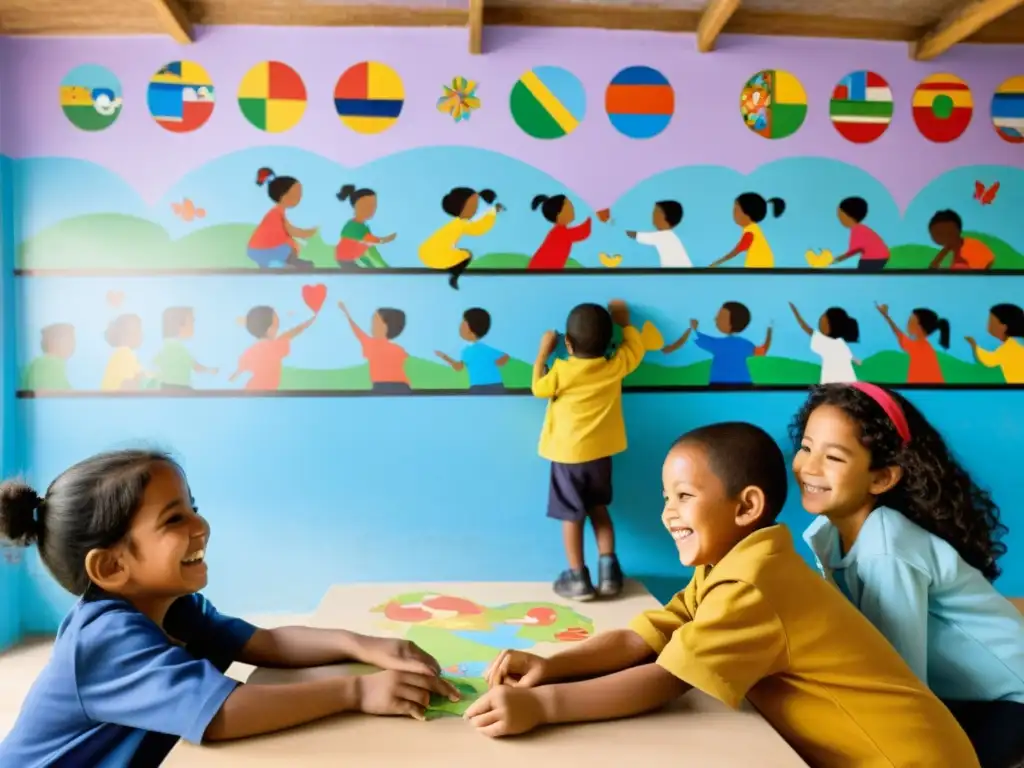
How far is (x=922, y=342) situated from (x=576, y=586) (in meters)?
1.77

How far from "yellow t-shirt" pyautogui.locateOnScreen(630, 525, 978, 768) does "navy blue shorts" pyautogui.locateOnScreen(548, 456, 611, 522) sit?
1.55 m

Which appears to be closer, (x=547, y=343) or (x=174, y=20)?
(x=174, y=20)

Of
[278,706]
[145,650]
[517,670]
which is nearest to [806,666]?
[517,670]

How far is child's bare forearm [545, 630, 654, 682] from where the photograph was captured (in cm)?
126

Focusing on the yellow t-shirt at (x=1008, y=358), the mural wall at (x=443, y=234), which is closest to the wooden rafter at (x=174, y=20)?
the mural wall at (x=443, y=234)

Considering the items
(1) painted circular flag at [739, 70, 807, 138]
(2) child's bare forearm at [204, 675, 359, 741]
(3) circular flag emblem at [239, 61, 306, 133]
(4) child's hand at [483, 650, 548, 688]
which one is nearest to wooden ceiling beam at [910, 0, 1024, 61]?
(1) painted circular flag at [739, 70, 807, 138]

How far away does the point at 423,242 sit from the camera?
296 cm

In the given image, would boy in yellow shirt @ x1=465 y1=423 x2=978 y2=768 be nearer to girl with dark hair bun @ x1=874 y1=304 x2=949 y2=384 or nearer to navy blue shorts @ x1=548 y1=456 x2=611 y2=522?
navy blue shorts @ x1=548 y1=456 x2=611 y2=522

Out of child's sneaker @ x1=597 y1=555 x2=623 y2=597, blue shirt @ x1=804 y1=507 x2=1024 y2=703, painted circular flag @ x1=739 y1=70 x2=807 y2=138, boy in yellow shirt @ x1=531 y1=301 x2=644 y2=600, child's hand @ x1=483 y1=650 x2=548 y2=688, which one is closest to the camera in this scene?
child's hand @ x1=483 y1=650 x2=548 y2=688

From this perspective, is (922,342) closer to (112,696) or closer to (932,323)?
(932,323)

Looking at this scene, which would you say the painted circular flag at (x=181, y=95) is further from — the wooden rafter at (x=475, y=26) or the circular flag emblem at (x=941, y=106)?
the circular flag emblem at (x=941, y=106)

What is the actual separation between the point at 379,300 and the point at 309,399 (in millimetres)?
477

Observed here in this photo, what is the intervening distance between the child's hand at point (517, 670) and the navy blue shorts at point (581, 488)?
1.52 m

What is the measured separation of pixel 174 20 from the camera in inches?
107
